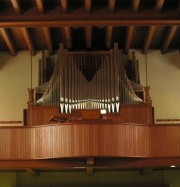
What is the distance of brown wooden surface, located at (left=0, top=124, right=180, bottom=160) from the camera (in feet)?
41.5

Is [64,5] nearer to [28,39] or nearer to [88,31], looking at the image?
[88,31]

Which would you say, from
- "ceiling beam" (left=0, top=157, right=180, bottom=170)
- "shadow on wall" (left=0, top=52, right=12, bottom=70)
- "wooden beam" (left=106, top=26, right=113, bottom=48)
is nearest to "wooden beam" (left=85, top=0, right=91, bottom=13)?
"wooden beam" (left=106, top=26, right=113, bottom=48)

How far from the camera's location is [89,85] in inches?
588

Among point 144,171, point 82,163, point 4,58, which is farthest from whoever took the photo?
point 4,58

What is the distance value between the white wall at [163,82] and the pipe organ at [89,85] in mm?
1483

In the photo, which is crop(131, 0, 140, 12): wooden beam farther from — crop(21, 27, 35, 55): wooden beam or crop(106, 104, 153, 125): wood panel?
crop(21, 27, 35, 55): wooden beam

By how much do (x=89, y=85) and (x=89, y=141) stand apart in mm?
2698

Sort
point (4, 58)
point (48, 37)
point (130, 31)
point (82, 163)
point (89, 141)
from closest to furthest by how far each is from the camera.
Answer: point (89, 141) → point (82, 163) → point (130, 31) → point (48, 37) → point (4, 58)

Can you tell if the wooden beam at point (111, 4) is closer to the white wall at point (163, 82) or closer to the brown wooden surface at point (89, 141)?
the white wall at point (163, 82)

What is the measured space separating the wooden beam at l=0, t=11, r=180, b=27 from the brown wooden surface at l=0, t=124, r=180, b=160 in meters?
3.02

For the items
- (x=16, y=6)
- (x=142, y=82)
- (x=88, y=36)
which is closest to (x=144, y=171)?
(x=142, y=82)

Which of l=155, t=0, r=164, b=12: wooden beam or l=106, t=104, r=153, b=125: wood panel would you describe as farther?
l=106, t=104, r=153, b=125: wood panel

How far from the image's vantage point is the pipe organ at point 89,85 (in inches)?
574

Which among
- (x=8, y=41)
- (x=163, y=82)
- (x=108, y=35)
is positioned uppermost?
(x=108, y=35)
